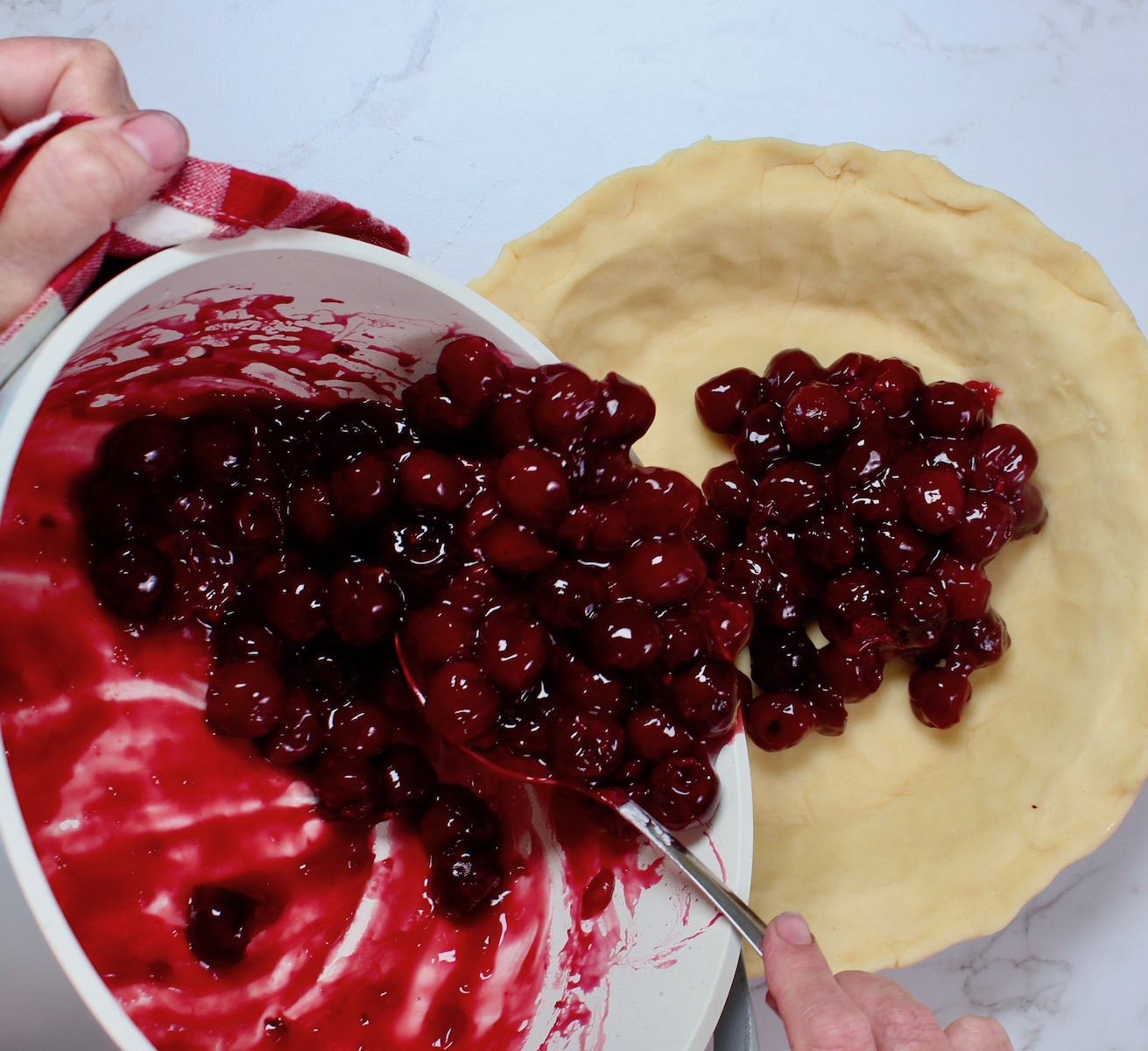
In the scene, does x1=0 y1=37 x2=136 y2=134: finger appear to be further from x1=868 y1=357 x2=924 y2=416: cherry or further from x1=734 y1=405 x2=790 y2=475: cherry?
x1=868 y1=357 x2=924 y2=416: cherry

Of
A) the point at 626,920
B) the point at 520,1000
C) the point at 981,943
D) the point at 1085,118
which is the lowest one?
the point at 981,943

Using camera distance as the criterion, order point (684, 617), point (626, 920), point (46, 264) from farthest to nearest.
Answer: point (626, 920) < point (684, 617) < point (46, 264)

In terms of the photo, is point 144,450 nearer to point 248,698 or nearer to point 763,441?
point 248,698

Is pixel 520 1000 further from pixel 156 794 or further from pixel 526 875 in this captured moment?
pixel 156 794

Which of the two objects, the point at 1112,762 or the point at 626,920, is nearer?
the point at 626,920

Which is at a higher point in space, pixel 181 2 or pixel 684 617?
pixel 181 2

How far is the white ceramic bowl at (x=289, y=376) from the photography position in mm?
798

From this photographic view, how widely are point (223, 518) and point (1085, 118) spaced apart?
4.95 ft

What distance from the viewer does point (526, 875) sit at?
4.13 feet

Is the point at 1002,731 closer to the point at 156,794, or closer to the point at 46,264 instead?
the point at 156,794

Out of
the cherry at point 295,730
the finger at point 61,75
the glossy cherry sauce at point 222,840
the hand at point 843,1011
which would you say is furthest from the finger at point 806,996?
the finger at point 61,75

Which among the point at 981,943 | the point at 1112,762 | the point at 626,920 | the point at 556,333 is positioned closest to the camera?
the point at 626,920

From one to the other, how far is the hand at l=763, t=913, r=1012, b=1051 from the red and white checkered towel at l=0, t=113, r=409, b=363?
857 millimetres

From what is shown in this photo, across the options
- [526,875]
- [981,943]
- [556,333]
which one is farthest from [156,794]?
[981,943]
